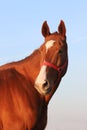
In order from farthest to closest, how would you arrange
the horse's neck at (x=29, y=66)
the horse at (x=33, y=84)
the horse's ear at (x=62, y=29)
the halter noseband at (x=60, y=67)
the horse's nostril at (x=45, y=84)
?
the horse's ear at (x=62, y=29)
the horse's neck at (x=29, y=66)
the halter noseband at (x=60, y=67)
the horse at (x=33, y=84)
the horse's nostril at (x=45, y=84)

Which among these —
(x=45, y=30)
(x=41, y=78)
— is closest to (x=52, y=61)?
(x=41, y=78)

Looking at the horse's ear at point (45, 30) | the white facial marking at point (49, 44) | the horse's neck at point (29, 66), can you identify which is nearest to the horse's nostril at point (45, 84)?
the horse's neck at point (29, 66)

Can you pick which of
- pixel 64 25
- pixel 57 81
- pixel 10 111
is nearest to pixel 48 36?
pixel 64 25

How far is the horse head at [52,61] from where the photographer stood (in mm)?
8141

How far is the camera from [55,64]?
8.62m

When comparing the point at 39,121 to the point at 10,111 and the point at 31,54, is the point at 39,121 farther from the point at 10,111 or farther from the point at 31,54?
the point at 31,54

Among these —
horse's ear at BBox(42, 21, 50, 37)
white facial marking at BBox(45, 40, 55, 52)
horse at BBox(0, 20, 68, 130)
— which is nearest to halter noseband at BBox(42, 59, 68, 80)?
horse at BBox(0, 20, 68, 130)

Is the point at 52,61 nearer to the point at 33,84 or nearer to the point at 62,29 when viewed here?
the point at 33,84

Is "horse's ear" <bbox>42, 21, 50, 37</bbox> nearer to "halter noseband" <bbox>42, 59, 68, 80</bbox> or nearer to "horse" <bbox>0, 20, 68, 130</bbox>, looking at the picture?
"horse" <bbox>0, 20, 68, 130</bbox>

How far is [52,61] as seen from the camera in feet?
28.1

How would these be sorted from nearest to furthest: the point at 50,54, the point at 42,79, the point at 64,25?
the point at 42,79 → the point at 50,54 → the point at 64,25

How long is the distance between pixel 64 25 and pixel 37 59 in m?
1.11

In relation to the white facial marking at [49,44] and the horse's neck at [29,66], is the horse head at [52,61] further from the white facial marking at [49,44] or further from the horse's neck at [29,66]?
the horse's neck at [29,66]

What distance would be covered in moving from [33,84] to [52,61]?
0.72 meters
